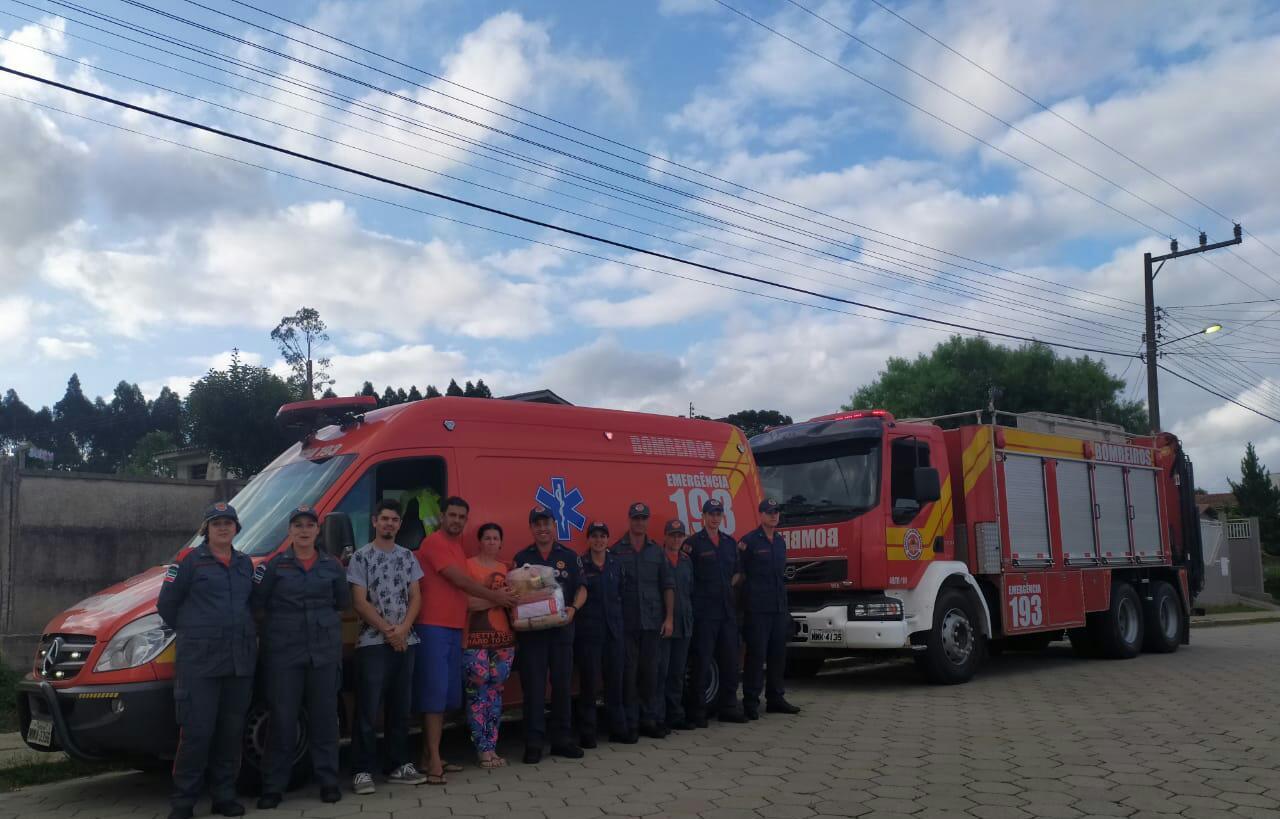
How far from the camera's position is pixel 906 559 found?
10.9m

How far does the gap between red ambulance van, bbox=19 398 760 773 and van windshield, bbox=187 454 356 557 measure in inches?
0.6

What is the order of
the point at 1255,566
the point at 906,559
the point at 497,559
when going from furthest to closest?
1. the point at 1255,566
2. the point at 906,559
3. the point at 497,559

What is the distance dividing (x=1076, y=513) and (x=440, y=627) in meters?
9.29

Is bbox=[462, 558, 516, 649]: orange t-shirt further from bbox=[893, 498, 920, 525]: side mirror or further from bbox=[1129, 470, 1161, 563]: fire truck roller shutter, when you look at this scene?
bbox=[1129, 470, 1161, 563]: fire truck roller shutter

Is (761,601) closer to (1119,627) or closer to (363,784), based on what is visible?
(363,784)

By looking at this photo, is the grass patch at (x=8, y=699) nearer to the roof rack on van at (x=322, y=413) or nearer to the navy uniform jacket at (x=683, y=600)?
the roof rack on van at (x=322, y=413)

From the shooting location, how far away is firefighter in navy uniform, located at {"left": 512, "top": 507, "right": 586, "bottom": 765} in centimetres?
757

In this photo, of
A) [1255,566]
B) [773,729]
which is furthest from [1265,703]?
[1255,566]

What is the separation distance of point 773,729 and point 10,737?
6344 millimetres

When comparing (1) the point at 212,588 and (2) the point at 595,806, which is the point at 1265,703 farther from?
(1) the point at 212,588

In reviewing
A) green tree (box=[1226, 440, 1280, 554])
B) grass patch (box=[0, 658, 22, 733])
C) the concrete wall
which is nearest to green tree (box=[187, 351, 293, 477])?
the concrete wall

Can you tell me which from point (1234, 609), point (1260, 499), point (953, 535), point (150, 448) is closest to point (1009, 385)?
point (1260, 499)

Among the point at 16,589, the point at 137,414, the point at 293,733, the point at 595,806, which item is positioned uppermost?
the point at 137,414

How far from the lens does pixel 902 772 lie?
694 cm
